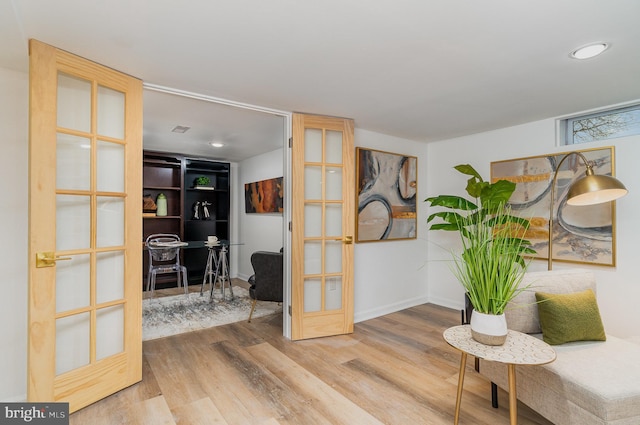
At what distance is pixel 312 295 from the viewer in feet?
10.3

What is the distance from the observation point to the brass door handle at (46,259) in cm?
175

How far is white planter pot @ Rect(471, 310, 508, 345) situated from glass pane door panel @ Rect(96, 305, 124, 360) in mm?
2290

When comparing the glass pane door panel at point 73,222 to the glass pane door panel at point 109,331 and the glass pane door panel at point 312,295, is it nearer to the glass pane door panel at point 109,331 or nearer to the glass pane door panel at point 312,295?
the glass pane door panel at point 109,331

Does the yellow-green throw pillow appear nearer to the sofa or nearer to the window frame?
the sofa

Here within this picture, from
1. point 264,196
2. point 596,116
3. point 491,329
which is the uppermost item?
point 596,116

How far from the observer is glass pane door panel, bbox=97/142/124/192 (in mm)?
2084

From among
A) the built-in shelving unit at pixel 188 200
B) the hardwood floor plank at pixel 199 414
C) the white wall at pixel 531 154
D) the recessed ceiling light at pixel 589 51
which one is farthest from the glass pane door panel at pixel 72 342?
the white wall at pixel 531 154

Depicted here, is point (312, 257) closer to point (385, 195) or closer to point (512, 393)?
point (385, 195)

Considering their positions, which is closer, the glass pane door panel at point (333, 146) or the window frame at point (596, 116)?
the window frame at point (596, 116)

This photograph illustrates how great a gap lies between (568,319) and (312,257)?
2.05 m

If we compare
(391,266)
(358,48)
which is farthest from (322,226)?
(358,48)

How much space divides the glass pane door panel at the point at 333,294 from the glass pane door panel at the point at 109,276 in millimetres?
1824

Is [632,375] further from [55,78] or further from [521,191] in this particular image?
[55,78]

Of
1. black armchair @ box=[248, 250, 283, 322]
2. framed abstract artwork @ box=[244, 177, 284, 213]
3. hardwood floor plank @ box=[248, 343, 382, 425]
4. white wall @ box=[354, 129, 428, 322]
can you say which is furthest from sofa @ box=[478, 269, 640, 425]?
framed abstract artwork @ box=[244, 177, 284, 213]
